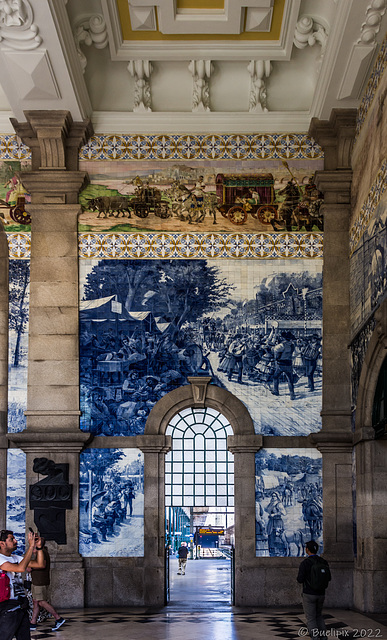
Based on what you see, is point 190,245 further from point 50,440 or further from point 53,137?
point 50,440

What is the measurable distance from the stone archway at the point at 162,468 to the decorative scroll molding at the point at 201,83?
233 inches

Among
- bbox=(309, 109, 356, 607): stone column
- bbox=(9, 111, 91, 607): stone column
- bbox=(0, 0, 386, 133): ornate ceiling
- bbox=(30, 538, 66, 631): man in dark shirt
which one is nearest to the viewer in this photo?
bbox=(30, 538, 66, 631): man in dark shirt

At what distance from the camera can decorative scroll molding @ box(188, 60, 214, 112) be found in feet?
59.4

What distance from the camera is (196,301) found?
18.1 metres

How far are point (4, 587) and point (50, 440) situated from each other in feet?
27.2

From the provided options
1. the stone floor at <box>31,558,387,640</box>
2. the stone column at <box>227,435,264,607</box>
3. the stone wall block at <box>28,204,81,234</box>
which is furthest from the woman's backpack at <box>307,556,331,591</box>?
the stone wall block at <box>28,204,81,234</box>

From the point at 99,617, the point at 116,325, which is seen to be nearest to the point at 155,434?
the point at 116,325

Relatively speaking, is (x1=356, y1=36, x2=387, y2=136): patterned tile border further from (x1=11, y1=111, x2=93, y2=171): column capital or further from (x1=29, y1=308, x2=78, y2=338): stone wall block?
(x1=29, y1=308, x2=78, y2=338): stone wall block

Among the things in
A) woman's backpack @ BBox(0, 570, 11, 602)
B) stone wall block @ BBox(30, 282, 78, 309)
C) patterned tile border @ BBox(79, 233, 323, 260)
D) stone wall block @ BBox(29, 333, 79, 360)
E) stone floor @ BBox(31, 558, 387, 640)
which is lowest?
stone floor @ BBox(31, 558, 387, 640)

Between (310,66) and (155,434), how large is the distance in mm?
8466

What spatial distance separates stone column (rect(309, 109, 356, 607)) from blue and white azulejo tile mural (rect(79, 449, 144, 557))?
373 centimetres

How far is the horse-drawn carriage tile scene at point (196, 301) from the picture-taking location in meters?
17.4

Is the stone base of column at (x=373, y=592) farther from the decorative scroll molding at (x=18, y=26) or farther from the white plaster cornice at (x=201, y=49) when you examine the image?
the decorative scroll molding at (x=18, y=26)

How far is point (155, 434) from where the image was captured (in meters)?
17.5
